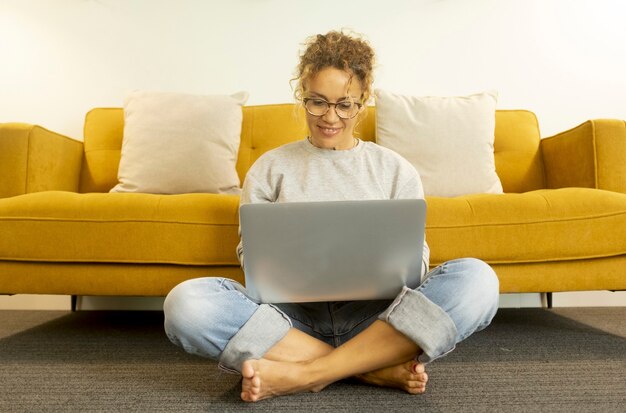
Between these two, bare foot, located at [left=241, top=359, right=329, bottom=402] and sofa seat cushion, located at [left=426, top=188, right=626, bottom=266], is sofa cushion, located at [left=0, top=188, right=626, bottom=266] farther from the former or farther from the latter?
bare foot, located at [left=241, top=359, right=329, bottom=402]

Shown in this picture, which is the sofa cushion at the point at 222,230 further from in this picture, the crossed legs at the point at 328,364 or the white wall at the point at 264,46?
the white wall at the point at 264,46

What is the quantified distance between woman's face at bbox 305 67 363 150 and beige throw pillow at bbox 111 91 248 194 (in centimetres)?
76

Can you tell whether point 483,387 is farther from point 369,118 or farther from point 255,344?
point 369,118

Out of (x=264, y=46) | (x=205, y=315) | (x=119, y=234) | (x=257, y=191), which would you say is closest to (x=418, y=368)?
(x=205, y=315)

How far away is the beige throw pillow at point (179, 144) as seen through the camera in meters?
1.93

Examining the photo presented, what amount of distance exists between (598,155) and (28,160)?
1912 mm

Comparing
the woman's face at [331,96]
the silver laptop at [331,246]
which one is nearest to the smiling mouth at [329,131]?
the woman's face at [331,96]

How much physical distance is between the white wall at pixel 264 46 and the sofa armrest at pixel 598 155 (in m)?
0.65

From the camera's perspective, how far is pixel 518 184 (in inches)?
81.9

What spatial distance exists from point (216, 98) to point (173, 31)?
61cm

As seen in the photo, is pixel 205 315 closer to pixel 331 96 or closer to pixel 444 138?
pixel 331 96

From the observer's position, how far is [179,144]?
1.96 metres

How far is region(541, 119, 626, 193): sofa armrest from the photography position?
173 centimetres

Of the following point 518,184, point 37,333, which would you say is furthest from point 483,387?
point 37,333
